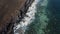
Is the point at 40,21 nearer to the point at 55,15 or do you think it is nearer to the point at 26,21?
the point at 26,21

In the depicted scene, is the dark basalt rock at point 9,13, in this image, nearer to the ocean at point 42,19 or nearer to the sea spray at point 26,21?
the sea spray at point 26,21

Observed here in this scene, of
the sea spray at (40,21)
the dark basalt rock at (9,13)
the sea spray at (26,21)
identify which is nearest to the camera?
the dark basalt rock at (9,13)

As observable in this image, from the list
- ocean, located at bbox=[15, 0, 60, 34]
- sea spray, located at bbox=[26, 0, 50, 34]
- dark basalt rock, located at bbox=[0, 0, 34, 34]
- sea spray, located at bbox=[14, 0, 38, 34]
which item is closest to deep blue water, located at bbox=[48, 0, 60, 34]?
ocean, located at bbox=[15, 0, 60, 34]

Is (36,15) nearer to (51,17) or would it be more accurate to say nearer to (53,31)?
(51,17)

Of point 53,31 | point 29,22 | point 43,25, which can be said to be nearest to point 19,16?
point 29,22

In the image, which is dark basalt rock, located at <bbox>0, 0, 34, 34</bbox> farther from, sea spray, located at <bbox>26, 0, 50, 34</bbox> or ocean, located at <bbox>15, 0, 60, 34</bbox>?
sea spray, located at <bbox>26, 0, 50, 34</bbox>

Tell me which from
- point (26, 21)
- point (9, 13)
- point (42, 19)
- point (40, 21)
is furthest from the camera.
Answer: point (42, 19)

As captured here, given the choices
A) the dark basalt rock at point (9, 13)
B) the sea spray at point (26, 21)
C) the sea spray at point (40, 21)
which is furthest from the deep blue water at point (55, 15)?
the dark basalt rock at point (9, 13)

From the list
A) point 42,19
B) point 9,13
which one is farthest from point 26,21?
point 9,13

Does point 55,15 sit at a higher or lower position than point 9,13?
lower

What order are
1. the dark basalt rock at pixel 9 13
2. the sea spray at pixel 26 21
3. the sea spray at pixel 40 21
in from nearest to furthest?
the dark basalt rock at pixel 9 13
the sea spray at pixel 26 21
the sea spray at pixel 40 21

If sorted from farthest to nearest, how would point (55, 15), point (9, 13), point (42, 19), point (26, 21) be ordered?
point (55, 15) → point (42, 19) → point (26, 21) → point (9, 13)
